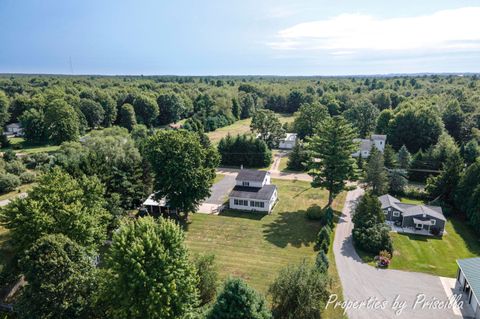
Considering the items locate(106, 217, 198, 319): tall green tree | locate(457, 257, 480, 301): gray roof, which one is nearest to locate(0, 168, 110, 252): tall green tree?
locate(106, 217, 198, 319): tall green tree

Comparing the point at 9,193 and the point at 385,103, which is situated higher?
the point at 385,103

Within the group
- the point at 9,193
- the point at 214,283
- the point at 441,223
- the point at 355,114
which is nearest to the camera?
the point at 214,283

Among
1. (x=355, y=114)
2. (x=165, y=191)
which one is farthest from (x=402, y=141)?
(x=165, y=191)

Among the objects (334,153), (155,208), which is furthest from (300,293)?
(155,208)

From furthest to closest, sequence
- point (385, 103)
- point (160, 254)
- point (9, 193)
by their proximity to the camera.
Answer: point (385, 103) → point (9, 193) → point (160, 254)

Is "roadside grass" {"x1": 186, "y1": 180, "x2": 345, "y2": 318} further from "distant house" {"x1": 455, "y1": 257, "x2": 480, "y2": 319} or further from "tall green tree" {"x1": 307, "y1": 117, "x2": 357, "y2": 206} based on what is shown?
"distant house" {"x1": 455, "y1": 257, "x2": 480, "y2": 319}

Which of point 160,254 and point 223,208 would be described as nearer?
point 160,254

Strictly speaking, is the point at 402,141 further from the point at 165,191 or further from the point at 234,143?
the point at 165,191
